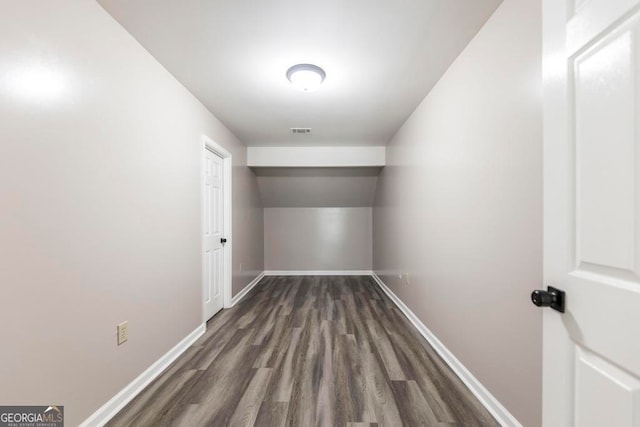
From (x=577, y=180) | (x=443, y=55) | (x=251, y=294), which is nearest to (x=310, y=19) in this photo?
(x=443, y=55)

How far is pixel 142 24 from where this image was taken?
5.52 feet

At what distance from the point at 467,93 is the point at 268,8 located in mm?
1427

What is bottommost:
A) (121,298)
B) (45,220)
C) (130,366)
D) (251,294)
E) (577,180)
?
(251,294)

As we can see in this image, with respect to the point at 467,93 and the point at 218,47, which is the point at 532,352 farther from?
the point at 218,47

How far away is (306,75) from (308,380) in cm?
231

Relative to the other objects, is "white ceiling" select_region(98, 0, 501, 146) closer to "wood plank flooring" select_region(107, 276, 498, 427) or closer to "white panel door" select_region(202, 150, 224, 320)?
"white panel door" select_region(202, 150, 224, 320)

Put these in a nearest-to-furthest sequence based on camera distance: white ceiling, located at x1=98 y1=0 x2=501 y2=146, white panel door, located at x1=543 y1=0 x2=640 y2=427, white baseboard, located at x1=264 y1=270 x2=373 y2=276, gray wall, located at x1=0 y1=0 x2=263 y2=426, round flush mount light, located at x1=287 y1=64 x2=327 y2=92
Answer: white panel door, located at x1=543 y1=0 x2=640 y2=427 < gray wall, located at x1=0 y1=0 x2=263 y2=426 < white ceiling, located at x1=98 y1=0 x2=501 y2=146 < round flush mount light, located at x1=287 y1=64 x2=327 y2=92 < white baseboard, located at x1=264 y1=270 x2=373 y2=276

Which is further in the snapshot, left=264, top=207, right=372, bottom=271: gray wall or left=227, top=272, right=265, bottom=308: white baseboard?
left=264, top=207, right=372, bottom=271: gray wall

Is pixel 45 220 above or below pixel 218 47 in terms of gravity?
below

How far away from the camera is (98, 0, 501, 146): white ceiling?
5.13 feet

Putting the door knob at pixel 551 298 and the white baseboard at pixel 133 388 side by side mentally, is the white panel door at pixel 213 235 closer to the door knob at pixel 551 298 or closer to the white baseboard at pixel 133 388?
the white baseboard at pixel 133 388

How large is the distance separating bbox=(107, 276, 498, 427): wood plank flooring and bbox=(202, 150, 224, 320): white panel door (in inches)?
11.8

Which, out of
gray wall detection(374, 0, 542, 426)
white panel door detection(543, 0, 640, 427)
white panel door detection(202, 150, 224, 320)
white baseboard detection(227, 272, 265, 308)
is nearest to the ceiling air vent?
white panel door detection(202, 150, 224, 320)

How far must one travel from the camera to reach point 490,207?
160 cm
